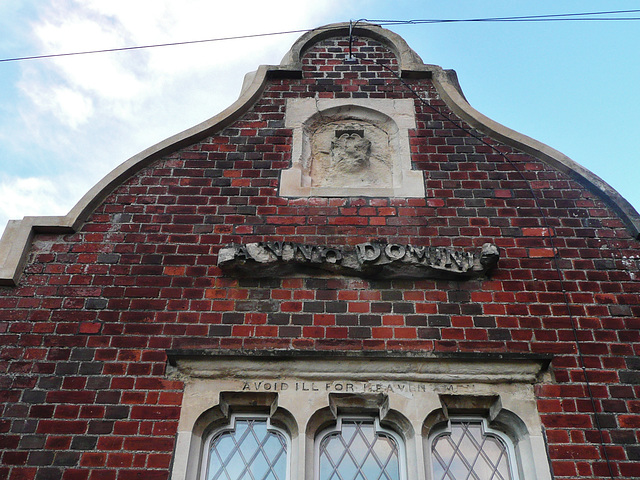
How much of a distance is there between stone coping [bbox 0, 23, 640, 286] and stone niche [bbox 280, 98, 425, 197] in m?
0.41

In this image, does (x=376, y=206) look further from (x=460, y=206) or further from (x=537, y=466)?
(x=537, y=466)

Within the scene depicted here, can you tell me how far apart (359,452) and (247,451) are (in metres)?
0.72

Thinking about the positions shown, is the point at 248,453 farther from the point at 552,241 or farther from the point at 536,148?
the point at 536,148

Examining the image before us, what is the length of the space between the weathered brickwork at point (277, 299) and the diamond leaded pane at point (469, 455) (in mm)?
346

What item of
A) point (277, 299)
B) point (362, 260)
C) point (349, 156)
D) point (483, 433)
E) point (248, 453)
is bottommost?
point (248, 453)

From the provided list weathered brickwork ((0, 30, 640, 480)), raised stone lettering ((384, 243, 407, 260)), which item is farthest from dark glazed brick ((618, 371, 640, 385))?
raised stone lettering ((384, 243, 407, 260))

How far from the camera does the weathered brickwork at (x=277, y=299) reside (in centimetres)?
432

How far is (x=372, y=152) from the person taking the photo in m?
6.01

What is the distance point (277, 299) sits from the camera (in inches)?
193

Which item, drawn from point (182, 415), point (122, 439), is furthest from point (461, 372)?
point (122, 439)

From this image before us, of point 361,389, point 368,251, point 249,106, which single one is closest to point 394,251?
point 368,251

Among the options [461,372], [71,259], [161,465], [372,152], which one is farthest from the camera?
[372,152]

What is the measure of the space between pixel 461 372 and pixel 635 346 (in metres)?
1.25

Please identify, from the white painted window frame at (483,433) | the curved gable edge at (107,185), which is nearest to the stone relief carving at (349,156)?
the curved gable edge at (107,185)
